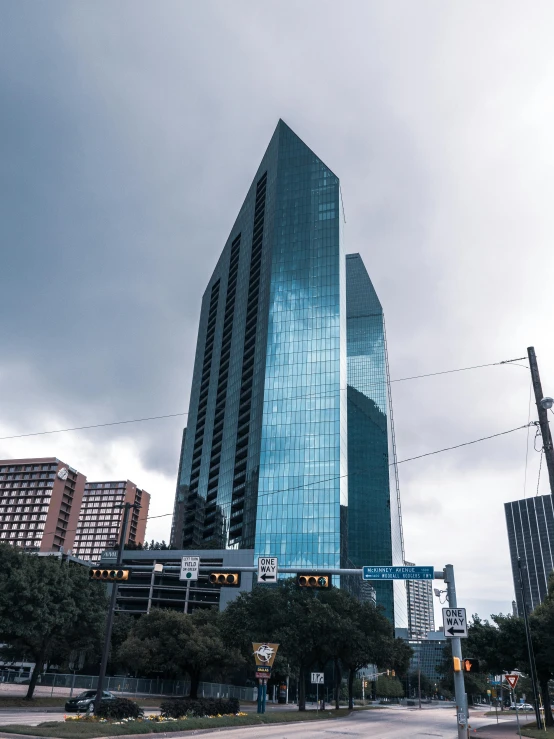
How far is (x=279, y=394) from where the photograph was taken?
136m

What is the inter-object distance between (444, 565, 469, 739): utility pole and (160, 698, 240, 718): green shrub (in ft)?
52.1

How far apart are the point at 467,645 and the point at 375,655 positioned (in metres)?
12.5

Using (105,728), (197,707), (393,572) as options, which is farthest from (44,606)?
(393,572)

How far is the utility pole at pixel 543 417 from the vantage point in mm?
19344

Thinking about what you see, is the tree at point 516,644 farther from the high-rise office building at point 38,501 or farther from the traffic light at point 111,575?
the high-rise office building at point 38,501

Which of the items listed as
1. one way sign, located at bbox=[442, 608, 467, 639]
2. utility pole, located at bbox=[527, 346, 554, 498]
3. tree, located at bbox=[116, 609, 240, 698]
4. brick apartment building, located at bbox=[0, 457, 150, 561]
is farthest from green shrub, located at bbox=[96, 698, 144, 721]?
brick apartment building, located at bbox=[0, 457, 150, 561]

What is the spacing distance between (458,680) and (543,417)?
12294mm

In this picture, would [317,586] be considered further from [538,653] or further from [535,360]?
[538,653]

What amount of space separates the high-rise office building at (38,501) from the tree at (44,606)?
11986 cm

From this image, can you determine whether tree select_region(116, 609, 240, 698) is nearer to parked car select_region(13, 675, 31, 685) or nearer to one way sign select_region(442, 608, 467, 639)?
one way sign select_region(442, 608, 467, 639)

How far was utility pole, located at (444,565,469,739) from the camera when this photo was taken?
897 inches

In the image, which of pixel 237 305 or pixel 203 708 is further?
pixel 237 305

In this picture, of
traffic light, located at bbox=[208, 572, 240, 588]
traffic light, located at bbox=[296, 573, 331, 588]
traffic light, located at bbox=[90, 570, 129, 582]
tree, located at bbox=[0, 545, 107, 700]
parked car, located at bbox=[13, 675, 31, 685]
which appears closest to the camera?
traffic light, located at bbox=[296, 573, 331, 588]

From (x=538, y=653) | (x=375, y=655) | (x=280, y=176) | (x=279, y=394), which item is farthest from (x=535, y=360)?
(x=280, y=176)
